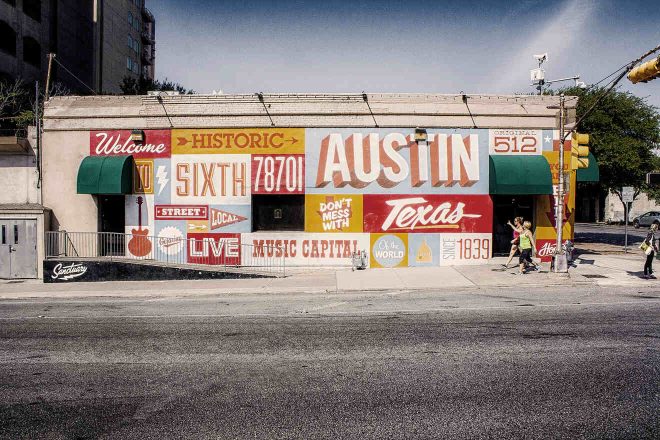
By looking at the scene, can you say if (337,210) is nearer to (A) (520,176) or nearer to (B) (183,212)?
(B) (183,212)

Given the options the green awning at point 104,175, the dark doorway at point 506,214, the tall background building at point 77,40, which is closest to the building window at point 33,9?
the tall background building at point 77,40

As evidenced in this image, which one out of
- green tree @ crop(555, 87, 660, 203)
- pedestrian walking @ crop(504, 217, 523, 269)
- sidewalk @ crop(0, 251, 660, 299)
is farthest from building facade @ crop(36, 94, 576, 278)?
green tree @ crop(555, 87, 660, 203)

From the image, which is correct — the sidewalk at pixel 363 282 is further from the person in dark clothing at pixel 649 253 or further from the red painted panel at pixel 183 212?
the red painted panel at pixel 183 212

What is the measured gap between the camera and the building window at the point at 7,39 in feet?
123

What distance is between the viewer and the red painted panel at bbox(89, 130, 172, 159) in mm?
18531

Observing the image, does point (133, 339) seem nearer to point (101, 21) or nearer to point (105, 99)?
point (105, 99)

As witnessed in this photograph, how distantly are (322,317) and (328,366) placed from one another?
3.47 m

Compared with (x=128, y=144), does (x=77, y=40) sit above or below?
above

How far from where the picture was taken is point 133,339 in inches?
330

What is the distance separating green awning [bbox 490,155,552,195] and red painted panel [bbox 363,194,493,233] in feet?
4.18

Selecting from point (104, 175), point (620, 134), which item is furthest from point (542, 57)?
point (104, 175)

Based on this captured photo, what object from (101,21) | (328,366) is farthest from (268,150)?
(101,21)

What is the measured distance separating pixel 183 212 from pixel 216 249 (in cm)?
203

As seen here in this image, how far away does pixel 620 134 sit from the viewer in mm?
30297
